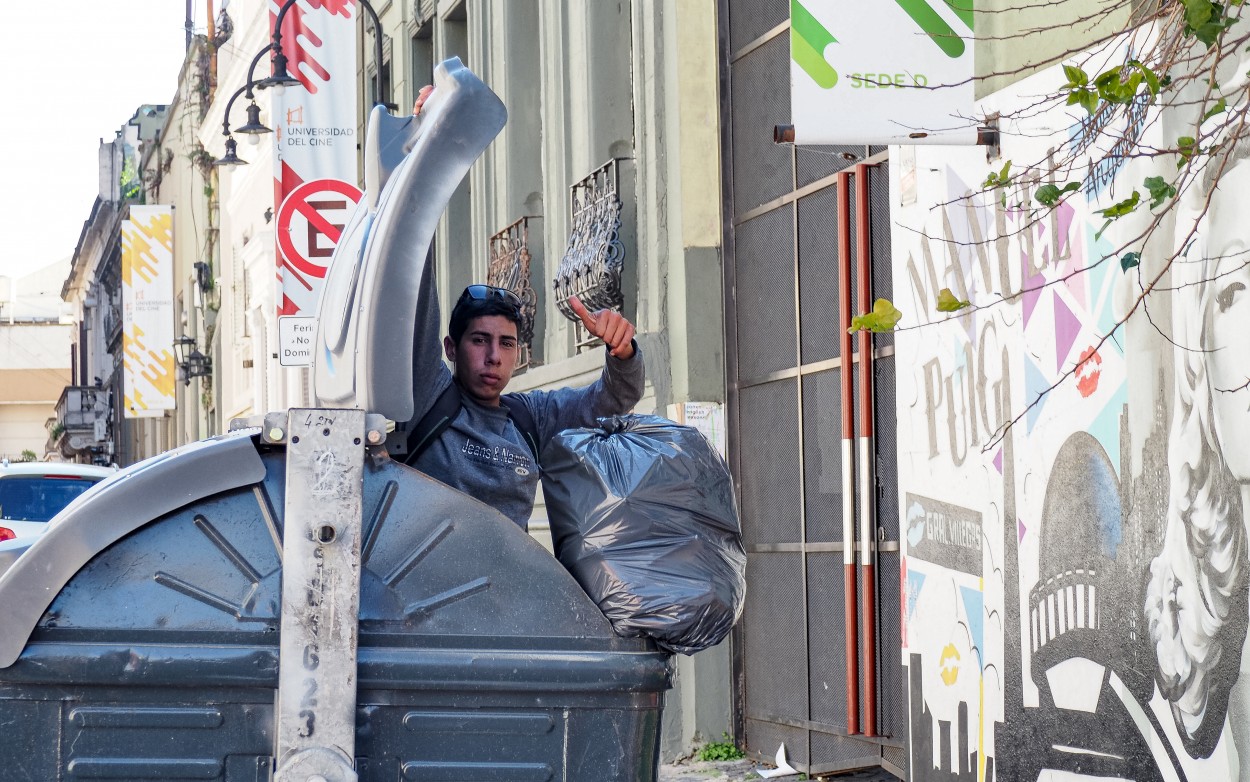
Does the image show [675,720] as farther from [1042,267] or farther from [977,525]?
[1042,267]

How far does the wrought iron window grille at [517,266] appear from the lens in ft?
41.9

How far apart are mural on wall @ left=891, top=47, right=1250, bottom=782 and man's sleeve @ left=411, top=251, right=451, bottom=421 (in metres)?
1.58

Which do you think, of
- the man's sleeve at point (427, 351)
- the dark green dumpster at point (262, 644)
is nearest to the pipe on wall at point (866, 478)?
the man's sleeve at point (427, 351)

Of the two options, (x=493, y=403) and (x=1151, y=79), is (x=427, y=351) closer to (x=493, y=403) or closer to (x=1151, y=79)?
(x=493, y=403)

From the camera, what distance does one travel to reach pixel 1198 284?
5.07m

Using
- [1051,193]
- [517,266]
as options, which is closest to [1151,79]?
[1051,193]

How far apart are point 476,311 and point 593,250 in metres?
6.41

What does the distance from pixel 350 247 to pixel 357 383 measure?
0.42 m

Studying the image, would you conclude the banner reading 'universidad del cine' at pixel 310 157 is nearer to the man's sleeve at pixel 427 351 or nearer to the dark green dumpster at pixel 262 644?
the man's sleeve at pixel 427 351

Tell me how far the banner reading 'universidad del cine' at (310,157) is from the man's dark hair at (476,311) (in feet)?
22.4

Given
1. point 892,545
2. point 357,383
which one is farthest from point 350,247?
point 892,545

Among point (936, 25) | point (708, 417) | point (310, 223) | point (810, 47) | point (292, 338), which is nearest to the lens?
point (810, 47)

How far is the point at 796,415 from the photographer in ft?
28.9

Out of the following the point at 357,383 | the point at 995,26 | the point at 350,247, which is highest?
the point at 995,26
